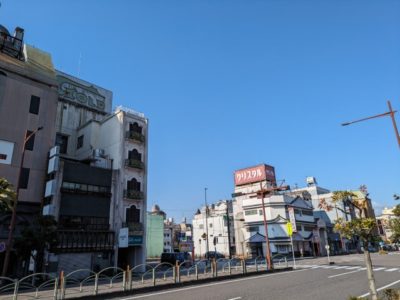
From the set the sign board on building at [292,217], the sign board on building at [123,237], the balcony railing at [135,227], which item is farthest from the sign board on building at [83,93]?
the sign board on building at [292,217]

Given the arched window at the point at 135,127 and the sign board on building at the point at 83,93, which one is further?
the sign board on building at the point at 83,93

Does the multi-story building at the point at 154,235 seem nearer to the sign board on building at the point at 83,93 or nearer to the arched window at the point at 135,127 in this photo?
the sign board on building at the point at 83,93

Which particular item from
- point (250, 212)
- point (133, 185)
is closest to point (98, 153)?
point (133, 185)

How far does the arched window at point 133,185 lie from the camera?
1426 inches

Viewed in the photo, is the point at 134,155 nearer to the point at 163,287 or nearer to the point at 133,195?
the point at 133,195

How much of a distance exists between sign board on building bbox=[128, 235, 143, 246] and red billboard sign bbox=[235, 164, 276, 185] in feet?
117

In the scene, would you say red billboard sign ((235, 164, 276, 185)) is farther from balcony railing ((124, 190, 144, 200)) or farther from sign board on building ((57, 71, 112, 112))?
balcony railing ((124, 190, 144, 200))

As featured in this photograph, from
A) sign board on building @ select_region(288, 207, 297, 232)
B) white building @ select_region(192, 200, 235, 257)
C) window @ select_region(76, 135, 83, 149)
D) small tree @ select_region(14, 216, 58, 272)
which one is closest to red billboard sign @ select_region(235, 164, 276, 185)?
white building @ select_region(192, 200, 235, 257)

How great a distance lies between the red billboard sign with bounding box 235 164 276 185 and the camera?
64100 millimetres

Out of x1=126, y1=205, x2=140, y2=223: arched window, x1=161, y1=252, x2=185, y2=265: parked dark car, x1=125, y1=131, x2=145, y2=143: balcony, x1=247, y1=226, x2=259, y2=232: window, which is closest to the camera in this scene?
x1=126, y1=205, x2=140, y2=223: arched window

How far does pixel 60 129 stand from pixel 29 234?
A: 22266mm

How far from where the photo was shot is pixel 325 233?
210ft

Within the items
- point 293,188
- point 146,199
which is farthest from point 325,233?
point 146,199

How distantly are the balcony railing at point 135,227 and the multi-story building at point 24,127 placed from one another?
31.5 ft
